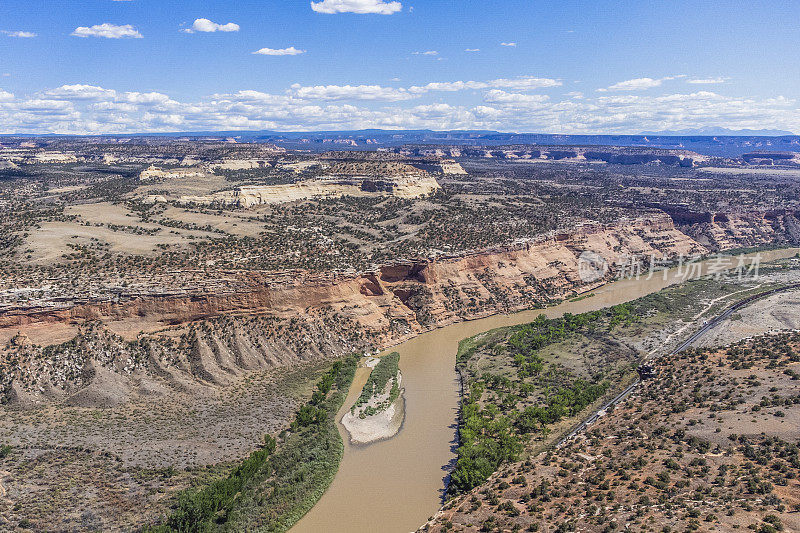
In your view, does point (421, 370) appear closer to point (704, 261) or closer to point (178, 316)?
point (178, 316)

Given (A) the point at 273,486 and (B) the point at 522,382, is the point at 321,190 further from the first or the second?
(A) the point at 273,486

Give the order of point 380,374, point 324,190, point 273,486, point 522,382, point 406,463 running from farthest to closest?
point 324,190 < point 380,374 < point 522,382 < point 406,463 < point 273,486

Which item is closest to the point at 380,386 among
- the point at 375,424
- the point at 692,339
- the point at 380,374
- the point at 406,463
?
the point at 380,374

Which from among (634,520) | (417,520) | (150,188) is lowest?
(417,520)

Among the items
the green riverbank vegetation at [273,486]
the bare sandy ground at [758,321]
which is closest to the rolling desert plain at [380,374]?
the green riverbank vegetation at [273,486]

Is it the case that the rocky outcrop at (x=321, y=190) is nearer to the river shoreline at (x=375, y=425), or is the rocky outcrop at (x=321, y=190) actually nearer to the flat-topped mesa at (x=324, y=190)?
the flat-topped mesa at (x=324, y=190)

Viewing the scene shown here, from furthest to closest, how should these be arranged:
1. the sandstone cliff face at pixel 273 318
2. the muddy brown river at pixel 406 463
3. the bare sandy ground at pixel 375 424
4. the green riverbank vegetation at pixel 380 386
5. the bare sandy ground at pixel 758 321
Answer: the bare sandy ground at pixel 758 321, the green riverbank vegetation at pixel 380 386, the sandstone cliff face at pixel 273 318, the bare sandy ground at pixel 375 424, the muddy brown river at pixel 406 463

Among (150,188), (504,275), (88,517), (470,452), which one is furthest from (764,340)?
(150,188)
